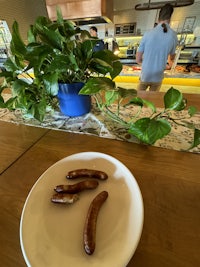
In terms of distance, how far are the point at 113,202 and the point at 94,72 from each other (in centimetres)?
43

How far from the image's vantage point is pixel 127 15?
2.72 m

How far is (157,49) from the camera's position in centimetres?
148

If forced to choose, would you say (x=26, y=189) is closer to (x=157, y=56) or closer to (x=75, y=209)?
(x=75, y=209)

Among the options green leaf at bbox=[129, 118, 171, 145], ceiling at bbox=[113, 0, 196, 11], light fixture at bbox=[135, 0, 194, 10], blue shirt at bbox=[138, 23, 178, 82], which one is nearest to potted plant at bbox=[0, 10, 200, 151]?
green leaf at bbox=[129, 118, 171, 145]

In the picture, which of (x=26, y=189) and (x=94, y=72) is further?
(x=94, y=72)

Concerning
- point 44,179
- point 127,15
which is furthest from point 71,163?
point 127,15

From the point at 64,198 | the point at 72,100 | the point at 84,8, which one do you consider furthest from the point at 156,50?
the point at 64,198

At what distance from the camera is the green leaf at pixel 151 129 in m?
0.36

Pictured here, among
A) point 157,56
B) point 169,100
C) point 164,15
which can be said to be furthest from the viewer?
point 157,56

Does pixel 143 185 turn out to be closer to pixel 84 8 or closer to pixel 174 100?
pixel 174 100

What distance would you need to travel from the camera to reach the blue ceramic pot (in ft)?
1.70

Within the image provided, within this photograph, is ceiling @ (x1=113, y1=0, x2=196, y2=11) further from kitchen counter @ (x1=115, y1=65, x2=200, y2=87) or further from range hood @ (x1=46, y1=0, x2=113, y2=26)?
kitchen counter @ (x1=115, y1=65, x2=200, y2=87)

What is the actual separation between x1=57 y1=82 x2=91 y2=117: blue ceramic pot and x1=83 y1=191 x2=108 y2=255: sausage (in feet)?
1.20

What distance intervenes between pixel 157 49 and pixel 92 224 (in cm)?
168
